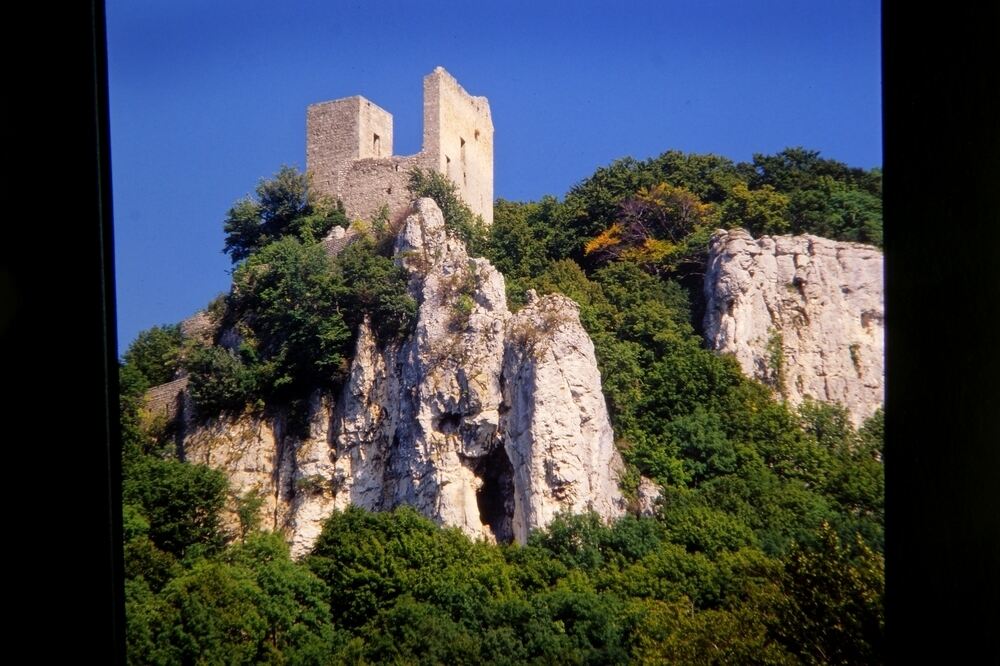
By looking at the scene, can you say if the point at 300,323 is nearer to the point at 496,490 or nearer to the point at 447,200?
the point at 447,200

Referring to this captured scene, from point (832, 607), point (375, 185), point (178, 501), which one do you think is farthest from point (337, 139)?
point (832, 607)

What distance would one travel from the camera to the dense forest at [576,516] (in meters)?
21.0

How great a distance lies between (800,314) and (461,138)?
10.5m

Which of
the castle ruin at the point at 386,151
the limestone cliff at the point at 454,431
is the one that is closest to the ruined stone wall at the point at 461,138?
the castle ruin at the point at 386,151

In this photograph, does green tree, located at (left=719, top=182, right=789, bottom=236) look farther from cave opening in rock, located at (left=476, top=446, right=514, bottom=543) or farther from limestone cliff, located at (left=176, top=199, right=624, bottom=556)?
cave opening in rock, located at (left=476, top=446, right=514, bottom=543)

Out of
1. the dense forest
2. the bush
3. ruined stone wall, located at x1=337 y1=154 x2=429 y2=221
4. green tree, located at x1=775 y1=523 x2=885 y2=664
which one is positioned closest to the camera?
green tree, located at x1=775 y1=523 x2=885 y2=664

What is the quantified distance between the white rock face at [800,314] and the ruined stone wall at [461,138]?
6944 millimetres

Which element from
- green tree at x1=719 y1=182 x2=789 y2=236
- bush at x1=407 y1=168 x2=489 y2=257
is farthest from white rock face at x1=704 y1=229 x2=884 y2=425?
bush at x1=407 y1=168 x2=489 y2=257

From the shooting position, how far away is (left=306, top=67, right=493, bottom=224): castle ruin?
109 feet

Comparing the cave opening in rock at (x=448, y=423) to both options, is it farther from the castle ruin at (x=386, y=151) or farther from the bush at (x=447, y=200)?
the castle ruin at (x=386, y=151)

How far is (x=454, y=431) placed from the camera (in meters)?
27.7

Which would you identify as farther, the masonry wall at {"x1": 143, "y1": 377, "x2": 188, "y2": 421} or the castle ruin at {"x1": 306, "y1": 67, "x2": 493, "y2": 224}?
the castle ruin at {"x1": 306, "y1": 67, "x2": 493, "y2": 224}

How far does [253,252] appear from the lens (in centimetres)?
3328
